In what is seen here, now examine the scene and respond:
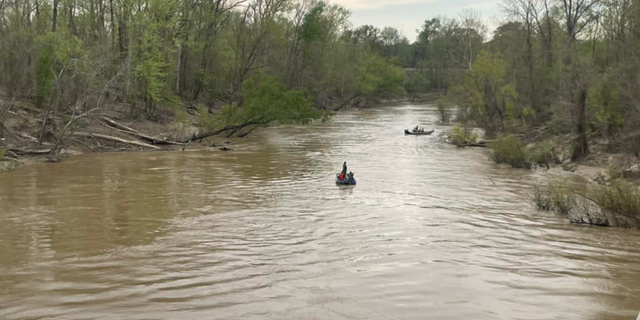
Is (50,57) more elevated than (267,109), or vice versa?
(50,57)

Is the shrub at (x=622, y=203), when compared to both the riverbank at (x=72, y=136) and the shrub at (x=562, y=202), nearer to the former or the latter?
the shrub at (x=562, y=202)

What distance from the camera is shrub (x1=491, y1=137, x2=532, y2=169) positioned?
81.4 feet

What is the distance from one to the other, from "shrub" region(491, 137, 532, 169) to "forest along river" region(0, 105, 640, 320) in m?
3.22

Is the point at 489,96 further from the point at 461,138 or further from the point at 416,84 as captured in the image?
the point at 416,84

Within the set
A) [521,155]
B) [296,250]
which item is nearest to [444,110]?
[521,155]

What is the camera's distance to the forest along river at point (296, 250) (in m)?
8.08

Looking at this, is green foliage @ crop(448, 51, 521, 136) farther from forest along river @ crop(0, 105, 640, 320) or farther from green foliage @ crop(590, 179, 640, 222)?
green foliage @ crop(590, 179, 640, 222)

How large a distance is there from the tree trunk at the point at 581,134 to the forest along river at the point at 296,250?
489 centimetres

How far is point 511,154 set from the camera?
25.0 m

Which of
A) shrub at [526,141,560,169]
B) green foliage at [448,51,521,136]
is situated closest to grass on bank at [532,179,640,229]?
shrub at [526,141,560,169]

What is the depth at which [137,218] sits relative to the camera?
13969 millimetres

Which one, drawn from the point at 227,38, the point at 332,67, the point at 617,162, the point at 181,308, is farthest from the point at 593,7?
the point at 181,308

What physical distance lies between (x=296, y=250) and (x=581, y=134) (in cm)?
1879

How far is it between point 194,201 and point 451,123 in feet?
128
